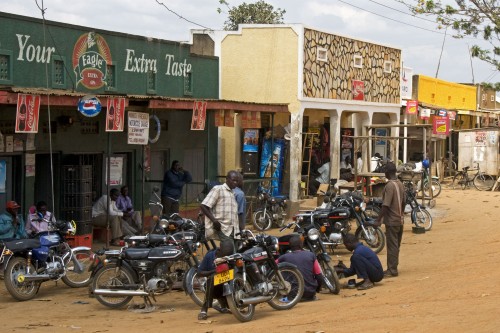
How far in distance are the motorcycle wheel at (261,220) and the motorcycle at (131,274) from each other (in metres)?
9.88

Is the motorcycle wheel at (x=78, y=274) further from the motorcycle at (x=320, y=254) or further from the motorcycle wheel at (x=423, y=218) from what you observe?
the motorcycle wheel at (x=423, y=218)

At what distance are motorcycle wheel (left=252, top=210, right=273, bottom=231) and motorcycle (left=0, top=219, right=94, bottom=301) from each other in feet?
27.0

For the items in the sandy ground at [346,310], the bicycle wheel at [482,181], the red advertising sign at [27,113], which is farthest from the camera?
the bicycle wheel at [482,181]

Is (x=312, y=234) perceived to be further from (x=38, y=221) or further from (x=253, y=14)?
(x=253, y=14)

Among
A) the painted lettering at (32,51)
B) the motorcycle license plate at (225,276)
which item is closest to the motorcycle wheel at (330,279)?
the motorcycle license plate at (225,276)

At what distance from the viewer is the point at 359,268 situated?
1302 cm

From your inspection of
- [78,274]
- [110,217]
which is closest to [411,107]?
[110,217]

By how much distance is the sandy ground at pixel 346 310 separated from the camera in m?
9.88

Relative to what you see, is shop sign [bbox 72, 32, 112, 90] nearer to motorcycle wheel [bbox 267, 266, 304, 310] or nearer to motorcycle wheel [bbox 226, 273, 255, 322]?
motorcycle wheel [bbox 267, 266, 304, 310]

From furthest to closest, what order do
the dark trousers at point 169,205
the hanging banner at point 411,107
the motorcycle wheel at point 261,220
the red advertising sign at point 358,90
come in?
1. the hanging banner at point 411,107
2. the red advertising sign at point 358,90
3. the motorcycle wheel at point 261,220
4. the dark trousers at point 169,205

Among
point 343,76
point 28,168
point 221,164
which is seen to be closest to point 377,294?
point 28,168

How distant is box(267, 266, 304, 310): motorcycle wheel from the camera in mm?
11312

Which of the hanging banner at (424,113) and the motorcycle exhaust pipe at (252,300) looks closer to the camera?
the motorcycle exhaust pipe at (252,300)

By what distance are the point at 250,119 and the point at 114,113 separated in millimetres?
7000
